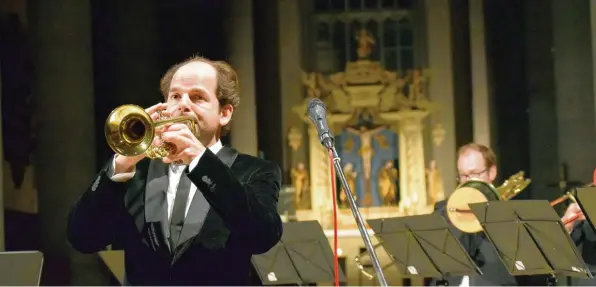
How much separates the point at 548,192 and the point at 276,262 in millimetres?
4842

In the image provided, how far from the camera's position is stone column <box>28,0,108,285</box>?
347 inches

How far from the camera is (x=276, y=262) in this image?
5559 mm

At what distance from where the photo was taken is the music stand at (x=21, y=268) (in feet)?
12.0

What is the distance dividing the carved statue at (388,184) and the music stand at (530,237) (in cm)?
450

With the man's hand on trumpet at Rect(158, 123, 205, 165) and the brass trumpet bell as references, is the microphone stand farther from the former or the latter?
the brass trumpet bell

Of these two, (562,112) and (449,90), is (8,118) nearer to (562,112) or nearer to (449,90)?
(449,90)

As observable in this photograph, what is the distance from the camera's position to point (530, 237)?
16.9 ft

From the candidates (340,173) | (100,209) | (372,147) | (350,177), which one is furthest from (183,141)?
(372,147)

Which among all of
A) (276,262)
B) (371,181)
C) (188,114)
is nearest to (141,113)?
(188,114)

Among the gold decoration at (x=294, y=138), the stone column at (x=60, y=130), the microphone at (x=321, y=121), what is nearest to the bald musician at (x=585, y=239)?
the microphone at (x=321, y=121)

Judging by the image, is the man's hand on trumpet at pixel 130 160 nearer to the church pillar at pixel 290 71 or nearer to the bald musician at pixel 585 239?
the bald musician at pixel 585 239

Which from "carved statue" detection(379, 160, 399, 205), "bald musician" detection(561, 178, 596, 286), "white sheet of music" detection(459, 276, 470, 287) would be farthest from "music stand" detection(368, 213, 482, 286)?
"carved statue" detection(379, 160, 399, 205)

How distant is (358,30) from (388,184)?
5.60 ft

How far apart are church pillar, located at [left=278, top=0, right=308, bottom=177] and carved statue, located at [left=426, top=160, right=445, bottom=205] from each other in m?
1.31
